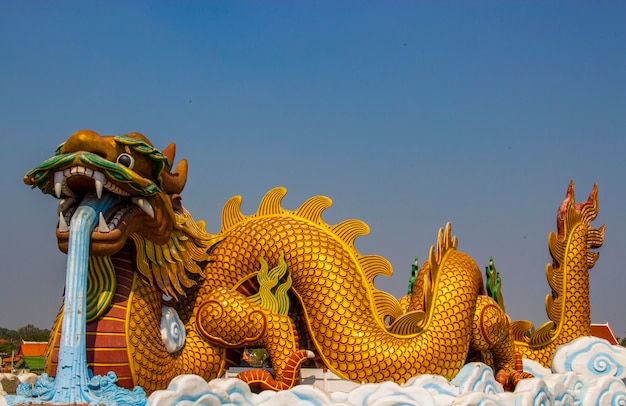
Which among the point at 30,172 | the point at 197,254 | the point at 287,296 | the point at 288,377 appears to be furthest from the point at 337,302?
the point at 30,172

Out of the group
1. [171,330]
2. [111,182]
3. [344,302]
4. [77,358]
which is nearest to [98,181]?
[111,182]

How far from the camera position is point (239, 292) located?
27.1 ft

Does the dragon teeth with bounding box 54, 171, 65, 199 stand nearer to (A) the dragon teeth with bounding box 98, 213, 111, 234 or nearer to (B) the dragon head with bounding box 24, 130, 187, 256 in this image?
(B) the dragon head with bounding box 24, 130, 187, 256

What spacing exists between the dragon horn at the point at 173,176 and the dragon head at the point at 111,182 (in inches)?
9.5

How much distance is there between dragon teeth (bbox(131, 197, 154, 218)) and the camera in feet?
23.4

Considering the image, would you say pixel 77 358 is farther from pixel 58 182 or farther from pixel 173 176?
pixel 173 176

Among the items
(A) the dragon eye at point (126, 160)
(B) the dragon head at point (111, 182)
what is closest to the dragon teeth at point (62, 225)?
(B) the dragon head at point (111, 182)

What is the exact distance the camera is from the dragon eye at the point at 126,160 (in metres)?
6.96

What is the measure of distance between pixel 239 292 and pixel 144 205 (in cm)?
170

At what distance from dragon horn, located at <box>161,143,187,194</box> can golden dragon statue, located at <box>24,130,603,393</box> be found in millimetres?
18

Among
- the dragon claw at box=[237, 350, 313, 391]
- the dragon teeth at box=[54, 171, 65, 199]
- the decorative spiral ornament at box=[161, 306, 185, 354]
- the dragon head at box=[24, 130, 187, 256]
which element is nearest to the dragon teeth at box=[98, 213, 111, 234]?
the dragon head at box=[24, 130, 187, 256]

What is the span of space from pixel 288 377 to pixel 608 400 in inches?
168

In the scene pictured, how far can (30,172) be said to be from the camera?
6934 mm

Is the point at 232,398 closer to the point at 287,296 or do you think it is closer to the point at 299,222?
the point at 287,296
